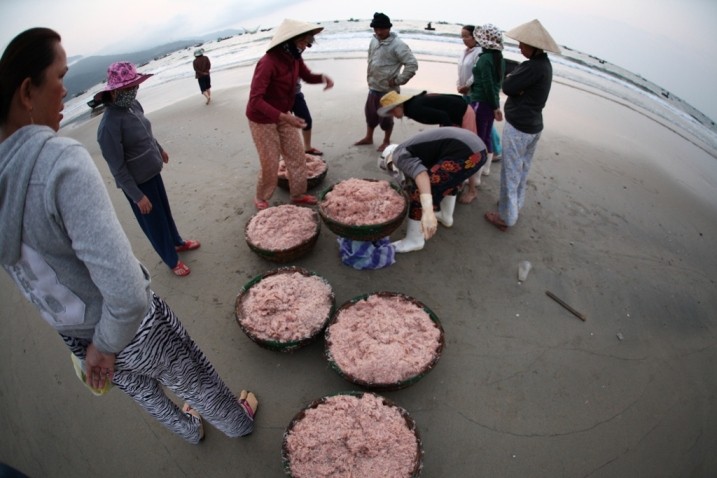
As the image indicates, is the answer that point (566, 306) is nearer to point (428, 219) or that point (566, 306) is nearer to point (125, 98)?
point (428, 219)

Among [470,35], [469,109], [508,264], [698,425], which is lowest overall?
[698,425]

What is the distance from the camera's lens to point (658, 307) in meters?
3.27

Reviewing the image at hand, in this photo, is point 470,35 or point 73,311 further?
point 470,35

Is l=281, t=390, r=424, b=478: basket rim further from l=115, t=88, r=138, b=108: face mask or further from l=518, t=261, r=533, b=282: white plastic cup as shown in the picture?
l=115, t=88, r=138, b=108: face mask

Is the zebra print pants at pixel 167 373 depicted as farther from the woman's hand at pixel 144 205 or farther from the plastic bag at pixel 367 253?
the plastic bag at pixel 367 253

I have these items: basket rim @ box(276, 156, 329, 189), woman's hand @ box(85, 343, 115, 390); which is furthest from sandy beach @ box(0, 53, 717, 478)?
woman's hand @ box(85, 343, 115, 390)

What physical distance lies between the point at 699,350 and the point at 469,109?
289 cm

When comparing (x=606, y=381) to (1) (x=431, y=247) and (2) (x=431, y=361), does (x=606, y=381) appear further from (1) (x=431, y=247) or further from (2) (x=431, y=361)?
(1) (x=431, y=247)

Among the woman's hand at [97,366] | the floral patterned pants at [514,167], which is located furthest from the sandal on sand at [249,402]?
the floral patterned pants at [514,167]

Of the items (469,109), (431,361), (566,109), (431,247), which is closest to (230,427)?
(431,361)

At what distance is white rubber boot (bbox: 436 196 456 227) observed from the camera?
3852mm

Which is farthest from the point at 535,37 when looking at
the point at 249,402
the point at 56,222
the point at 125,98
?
the point at 249,402

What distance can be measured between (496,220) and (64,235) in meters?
3.85

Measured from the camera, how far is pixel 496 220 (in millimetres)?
4023
